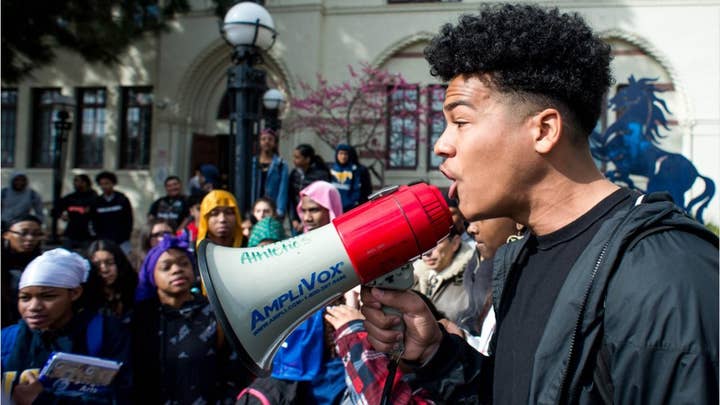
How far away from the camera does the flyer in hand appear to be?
256 centimetres

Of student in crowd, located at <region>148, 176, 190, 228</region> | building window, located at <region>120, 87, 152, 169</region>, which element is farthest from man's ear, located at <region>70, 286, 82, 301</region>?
building window, located at <region>120, 87, 152, 169</region>

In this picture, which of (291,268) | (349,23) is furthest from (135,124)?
(291,268)

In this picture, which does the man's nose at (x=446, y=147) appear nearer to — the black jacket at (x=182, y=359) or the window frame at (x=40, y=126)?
the black jacket at (x=182, y=359)

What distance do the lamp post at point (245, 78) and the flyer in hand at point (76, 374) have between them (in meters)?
3.03

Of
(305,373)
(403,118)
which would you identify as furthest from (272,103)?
(305,373)

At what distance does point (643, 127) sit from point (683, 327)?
23.4 feet

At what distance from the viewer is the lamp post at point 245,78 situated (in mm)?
5645

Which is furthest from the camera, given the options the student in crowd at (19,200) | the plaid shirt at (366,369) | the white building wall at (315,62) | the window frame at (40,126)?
the window frame at (40,126)

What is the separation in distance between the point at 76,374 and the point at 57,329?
0.44 meters

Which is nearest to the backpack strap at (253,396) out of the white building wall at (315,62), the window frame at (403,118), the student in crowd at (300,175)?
the student in crowd at (300,175)

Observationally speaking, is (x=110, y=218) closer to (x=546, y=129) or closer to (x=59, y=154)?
(x=59, y=154)

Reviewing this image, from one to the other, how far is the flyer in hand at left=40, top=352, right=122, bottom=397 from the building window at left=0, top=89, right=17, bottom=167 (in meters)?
14.8

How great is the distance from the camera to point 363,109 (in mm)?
12656

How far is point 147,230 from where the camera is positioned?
17.8ft
